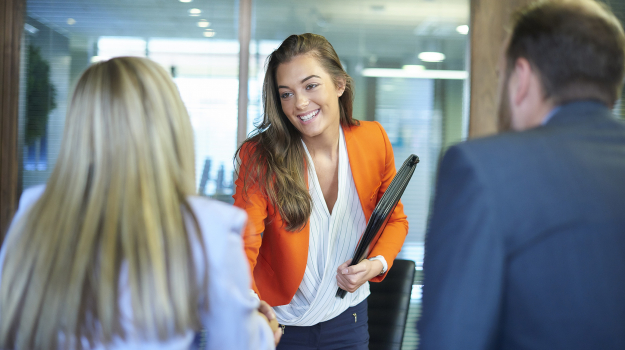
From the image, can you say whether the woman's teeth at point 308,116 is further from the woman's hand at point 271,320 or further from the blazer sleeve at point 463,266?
the blazer sleeve at point 463,266

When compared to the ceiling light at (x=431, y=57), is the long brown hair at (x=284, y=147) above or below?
below

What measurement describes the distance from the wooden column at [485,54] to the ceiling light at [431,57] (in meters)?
0.22

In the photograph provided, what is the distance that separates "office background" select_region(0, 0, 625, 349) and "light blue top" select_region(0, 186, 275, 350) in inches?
97.8

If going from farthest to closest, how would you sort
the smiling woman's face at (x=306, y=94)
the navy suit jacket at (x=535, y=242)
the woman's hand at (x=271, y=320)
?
the smiling woman's face at (x=306, y=94)
the woman's hand at (x=271, y=320)
the navy suit jacket at (x=535, y=242)

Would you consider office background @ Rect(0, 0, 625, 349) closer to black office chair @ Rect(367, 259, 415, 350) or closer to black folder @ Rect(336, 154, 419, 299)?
black office chair @ Rect(367, 259, 415, 350)

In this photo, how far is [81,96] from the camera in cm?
86

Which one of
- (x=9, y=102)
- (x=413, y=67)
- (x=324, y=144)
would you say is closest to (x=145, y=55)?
(x=9, y=102)

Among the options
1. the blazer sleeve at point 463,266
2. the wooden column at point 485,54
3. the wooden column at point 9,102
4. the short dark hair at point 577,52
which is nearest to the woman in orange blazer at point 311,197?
the blazer sleeve at point 463,266

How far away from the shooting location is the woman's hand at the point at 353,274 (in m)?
1.64

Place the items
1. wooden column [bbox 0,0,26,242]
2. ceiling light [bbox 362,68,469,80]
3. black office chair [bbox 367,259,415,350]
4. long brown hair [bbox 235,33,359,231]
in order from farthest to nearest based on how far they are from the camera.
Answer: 1. ceiling light [bbox 362,68,469,80]
2. wooden column [bbox 0,0,26,242]
3. black office chair [bbox 367,259,415,350]
4. long brown hair [bbox 235,33,359,231]

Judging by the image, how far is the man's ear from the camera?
85 cm

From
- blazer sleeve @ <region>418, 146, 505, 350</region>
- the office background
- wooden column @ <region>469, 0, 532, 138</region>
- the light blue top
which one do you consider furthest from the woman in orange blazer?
wooden column @ <region>469, 0, 532, 138</region>

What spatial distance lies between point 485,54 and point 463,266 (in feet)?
9.59

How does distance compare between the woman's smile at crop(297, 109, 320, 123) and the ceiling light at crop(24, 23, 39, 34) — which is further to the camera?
the ceiling light at crop(24, 23, 39, 34)
